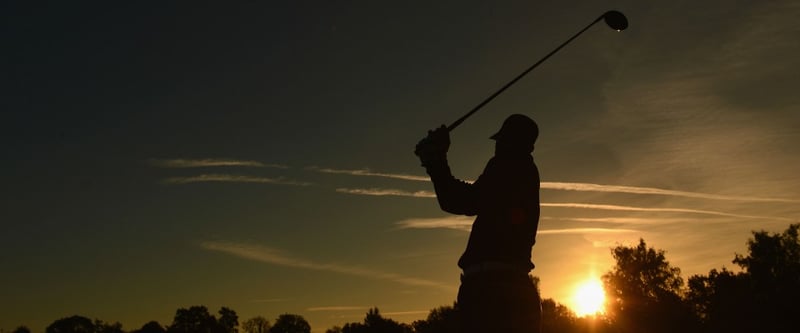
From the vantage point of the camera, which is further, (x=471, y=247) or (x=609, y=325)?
(x=609, y=325)

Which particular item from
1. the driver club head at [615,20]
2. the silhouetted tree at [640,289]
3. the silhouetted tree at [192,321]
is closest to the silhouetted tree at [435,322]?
the silhouetted tree at [640,289]

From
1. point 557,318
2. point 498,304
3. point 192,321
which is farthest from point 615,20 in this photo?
point 192,321

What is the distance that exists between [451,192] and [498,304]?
127cm

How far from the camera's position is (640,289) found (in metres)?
91.5

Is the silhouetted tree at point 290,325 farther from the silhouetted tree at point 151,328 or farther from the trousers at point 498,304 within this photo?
the trousers at point 498,304

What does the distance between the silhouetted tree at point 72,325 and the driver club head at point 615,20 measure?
16426cm

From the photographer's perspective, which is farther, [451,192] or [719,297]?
[719,297]

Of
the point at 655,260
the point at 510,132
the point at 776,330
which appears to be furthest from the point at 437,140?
the point at 655,260

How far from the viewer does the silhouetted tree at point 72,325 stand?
493 ft

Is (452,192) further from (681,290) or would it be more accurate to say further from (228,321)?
(228,321)

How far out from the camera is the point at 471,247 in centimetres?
665

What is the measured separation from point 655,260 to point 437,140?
3688 inches

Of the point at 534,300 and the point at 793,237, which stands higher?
the point at 793,237

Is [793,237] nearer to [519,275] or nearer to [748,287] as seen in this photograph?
[748,287]
